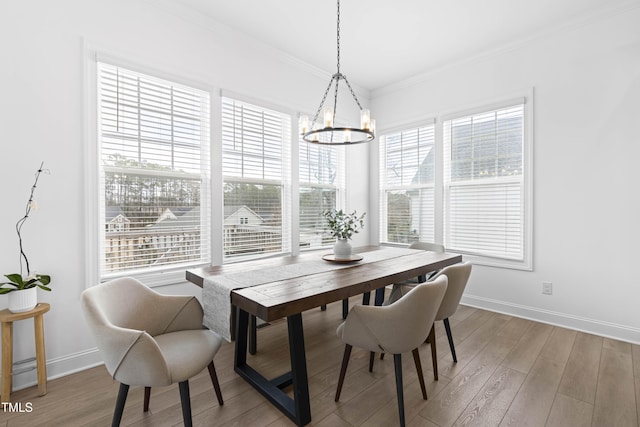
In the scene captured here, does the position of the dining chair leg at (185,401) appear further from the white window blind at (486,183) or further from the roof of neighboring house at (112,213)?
the white window blind at (486,183)

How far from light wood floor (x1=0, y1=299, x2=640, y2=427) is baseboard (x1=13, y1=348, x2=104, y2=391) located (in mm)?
57

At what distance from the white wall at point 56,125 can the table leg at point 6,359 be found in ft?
0.62

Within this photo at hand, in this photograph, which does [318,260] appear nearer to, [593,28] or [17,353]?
[17,353]

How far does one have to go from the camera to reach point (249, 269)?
7.54 ft

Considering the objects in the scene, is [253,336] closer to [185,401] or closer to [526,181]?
[185,401]

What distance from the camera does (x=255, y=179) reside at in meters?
3.36

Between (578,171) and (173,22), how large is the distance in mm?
4045

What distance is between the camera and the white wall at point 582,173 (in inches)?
107

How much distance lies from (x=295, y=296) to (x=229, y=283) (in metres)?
0.49

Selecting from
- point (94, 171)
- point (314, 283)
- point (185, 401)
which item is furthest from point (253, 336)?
point (94, 171)

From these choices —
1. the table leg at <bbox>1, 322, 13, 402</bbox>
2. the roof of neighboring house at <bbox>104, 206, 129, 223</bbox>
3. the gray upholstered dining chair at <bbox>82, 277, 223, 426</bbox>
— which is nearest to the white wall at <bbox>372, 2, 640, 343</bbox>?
the gray upholstered dining chair at <bbox>82, 277, 223, 426</bbox>

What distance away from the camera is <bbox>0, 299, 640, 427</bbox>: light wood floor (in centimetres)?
174

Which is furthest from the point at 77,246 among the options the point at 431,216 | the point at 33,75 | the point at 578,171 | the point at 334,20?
the point at 578,171

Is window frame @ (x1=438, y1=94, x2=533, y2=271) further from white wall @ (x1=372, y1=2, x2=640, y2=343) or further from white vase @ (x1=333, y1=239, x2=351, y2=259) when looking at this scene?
white vase @ (x1=333, y1=239, x2=351, y2=259)
